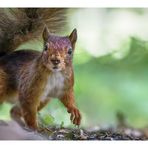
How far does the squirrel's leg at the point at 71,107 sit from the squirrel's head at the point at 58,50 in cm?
14

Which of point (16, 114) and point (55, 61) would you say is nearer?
point (55, 61)

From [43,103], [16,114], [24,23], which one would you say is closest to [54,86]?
[43,103]

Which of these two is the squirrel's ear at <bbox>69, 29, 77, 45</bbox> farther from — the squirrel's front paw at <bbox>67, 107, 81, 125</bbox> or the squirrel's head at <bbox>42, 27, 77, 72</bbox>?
the squirrel's front paw at <bbox>67, 107, 81, 125</bbox>

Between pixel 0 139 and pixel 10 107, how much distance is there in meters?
0.15

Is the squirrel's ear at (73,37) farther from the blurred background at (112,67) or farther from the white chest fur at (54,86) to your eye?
the white chest fur at (54,86)

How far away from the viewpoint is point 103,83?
270cm

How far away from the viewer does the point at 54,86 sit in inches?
103

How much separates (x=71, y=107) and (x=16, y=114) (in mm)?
252

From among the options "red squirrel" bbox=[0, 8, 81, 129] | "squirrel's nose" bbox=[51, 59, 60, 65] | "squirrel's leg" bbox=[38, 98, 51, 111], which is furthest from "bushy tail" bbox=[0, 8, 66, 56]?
"squirrel's leg" bbox=[38, 98, 51, 111]

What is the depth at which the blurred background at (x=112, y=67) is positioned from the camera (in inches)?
106

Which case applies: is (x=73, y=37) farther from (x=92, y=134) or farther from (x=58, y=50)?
(x=92, y=134)

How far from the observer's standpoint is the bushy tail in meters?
2.68

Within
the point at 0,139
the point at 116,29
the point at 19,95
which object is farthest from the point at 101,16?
the point at 0,139

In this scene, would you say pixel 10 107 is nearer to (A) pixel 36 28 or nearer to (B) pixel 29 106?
(B) pixel 29 106
